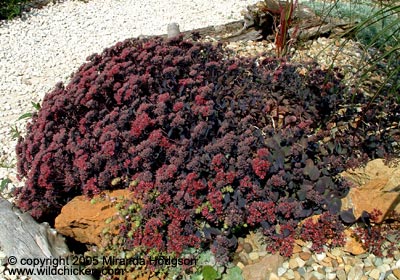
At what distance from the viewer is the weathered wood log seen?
2.40m

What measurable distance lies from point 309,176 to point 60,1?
5138 mm

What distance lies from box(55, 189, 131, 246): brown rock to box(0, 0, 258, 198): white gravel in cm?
139

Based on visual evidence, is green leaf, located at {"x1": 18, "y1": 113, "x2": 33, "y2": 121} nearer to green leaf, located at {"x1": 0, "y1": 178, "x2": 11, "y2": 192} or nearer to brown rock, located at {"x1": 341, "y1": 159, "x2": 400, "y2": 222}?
green leaf, located at {"x1": 0, "y1": 178, "x2": 11, "y2": 192}

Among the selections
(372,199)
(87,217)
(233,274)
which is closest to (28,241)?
(87,217)

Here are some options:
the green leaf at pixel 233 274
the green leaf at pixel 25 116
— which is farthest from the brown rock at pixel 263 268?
the green leaf at pixel 25 116

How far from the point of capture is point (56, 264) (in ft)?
7.67

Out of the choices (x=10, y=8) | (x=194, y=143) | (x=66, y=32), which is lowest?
(x=194, y=143)

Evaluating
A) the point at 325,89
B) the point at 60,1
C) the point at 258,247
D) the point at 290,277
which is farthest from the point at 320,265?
the point at 60,1

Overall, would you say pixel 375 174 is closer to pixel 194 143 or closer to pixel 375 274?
pixel 375 274

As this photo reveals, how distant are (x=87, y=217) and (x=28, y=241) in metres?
0.35

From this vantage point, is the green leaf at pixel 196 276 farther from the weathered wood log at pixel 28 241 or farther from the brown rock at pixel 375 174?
the brown rock at pixel 375 174

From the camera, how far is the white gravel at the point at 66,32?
4.38 m

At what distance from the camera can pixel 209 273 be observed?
224 centimetres

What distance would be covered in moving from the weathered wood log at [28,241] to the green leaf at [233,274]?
25.8 inches
